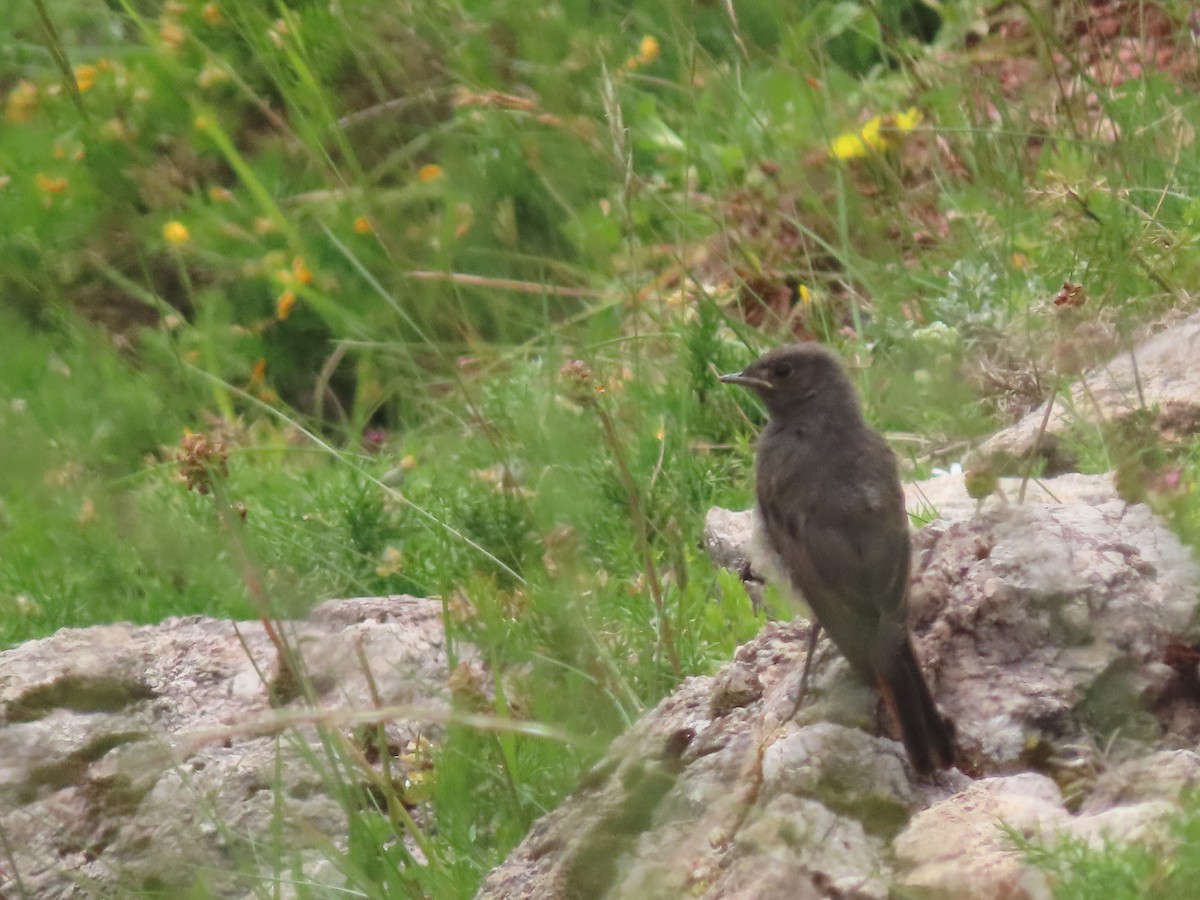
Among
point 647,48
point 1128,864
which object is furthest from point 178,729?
point 647,48

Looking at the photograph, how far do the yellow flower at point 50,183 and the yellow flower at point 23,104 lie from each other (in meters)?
0.29

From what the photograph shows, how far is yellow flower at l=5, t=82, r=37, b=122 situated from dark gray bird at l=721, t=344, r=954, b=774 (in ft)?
13.9

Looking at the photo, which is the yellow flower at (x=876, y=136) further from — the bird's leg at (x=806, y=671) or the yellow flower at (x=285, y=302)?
the bird's leg at (x=806, y=671)

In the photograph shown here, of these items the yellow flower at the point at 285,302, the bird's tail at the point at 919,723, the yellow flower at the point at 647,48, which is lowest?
the yellow flower at the point at 285,302

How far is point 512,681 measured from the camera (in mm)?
3002

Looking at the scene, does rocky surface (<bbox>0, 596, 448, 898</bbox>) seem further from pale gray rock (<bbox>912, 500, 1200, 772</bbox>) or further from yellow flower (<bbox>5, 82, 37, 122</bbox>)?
yellow flower (<bbox>5, 82, 37, 122</bbox>)

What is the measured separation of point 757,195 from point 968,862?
478cm

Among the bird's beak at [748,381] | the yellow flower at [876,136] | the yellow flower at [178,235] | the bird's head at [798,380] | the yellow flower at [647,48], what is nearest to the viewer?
the bird's head at [798,380]

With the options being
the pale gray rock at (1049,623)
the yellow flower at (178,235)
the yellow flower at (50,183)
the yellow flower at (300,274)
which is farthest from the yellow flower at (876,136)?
the yellow flower at (50,183)

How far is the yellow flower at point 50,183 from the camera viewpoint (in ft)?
23.7

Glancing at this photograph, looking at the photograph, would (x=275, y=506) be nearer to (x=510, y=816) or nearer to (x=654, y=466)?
(x=654, y=466)

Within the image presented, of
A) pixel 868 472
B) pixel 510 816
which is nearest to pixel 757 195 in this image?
pixel 868 472

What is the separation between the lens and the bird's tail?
9.63 feet

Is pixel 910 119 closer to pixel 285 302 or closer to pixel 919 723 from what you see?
pixel 285 302
